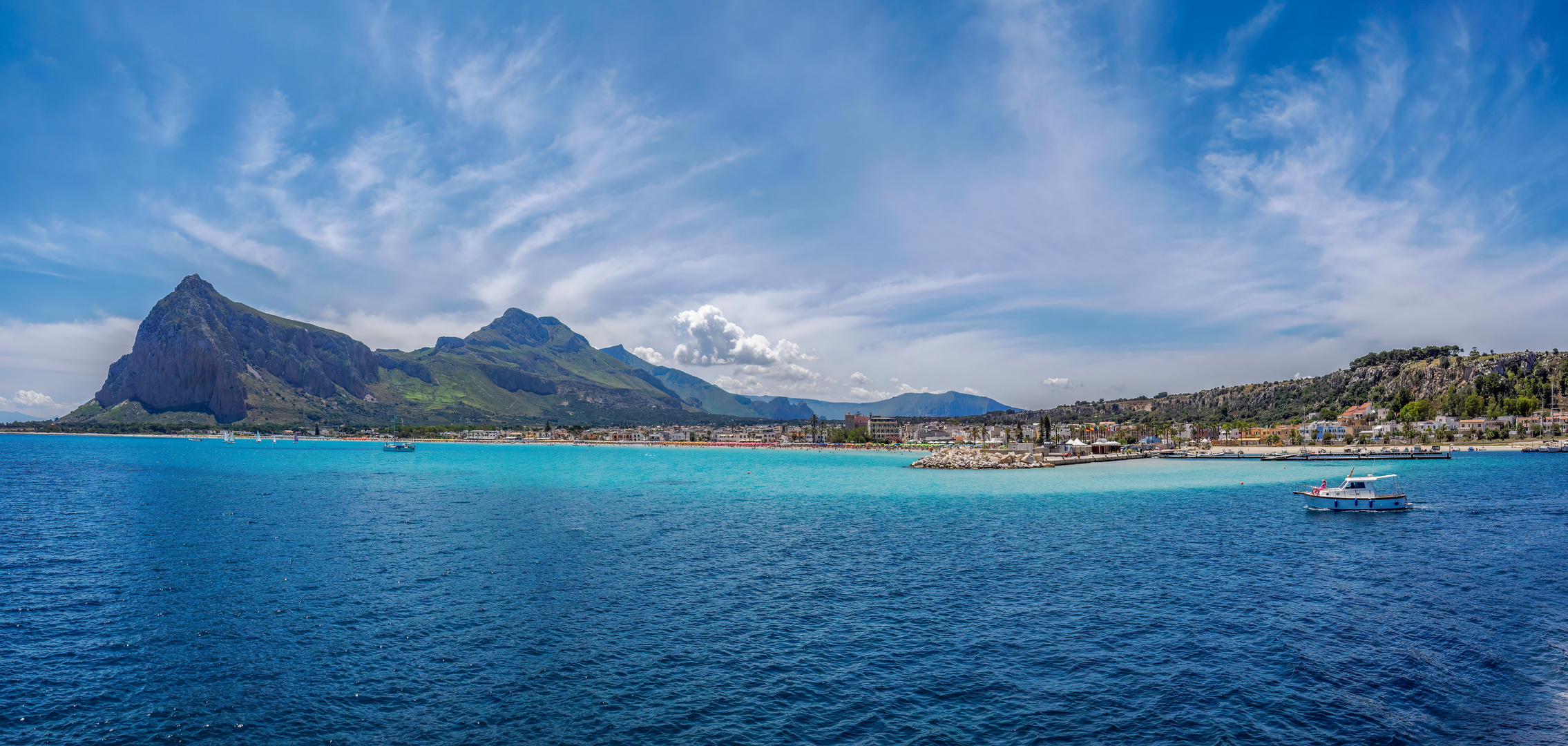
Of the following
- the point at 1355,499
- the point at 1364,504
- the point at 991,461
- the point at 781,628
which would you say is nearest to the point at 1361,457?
the point at 991,461

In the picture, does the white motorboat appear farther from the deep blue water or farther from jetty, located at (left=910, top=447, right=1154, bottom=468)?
jetty, located at (left=910, top=447, right=1154, bottom=468)

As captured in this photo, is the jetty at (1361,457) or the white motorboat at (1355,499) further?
the jetty at (1361,457)

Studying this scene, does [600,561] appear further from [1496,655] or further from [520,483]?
[520,483]

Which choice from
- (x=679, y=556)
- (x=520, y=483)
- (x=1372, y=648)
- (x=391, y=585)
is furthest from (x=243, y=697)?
(x=520, y=483)

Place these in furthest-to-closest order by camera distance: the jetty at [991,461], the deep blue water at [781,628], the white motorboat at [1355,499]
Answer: the jetty at [991,461] < the white motorboat at [1355,499] < the deep blue water at [781,628]

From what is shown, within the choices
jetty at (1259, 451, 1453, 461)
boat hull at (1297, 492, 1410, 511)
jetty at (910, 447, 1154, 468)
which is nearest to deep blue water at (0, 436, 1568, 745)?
boat hull at (1297, 492, 1410, 511)

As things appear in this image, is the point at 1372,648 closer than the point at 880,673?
No

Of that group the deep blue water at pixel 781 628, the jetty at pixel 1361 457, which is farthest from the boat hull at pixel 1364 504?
the jetty at pixel 1361 457

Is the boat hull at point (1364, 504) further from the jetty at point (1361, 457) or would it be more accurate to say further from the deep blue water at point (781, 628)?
the jetty at point (1361, 457)
